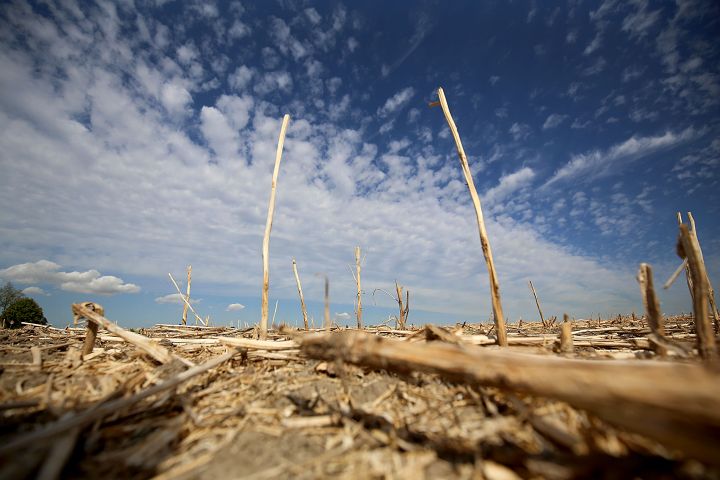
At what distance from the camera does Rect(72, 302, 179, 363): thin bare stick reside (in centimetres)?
425

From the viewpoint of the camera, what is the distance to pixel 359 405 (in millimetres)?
3090

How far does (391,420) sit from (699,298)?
3.67 meters

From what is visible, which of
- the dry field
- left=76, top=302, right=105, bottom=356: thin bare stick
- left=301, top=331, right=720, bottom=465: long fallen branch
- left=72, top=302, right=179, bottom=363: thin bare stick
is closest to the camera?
left=301, top=331, right=720, bottom=465: long fallen branch

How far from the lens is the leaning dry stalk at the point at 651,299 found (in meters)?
3.89

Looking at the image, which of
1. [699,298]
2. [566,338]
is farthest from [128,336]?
[699,298]

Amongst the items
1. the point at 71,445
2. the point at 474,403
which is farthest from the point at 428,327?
the point at 71,445

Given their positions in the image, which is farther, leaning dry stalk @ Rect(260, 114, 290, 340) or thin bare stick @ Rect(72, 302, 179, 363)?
leaning dry stalk @ Rect(260, 114, 290, 340)

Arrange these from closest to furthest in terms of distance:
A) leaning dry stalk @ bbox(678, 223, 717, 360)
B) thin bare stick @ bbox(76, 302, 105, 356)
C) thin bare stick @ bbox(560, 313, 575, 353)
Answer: leaning dry stalk @ bbox(678, 223, 717, 360) < thin bare stick @ bbox(560, 313, 575, 353) < thin bare stick @ bbox(76, 302, 105, 356)

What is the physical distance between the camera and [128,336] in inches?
176

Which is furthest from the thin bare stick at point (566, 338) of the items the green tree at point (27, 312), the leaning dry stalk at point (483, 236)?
the green tree at point (27, 312)

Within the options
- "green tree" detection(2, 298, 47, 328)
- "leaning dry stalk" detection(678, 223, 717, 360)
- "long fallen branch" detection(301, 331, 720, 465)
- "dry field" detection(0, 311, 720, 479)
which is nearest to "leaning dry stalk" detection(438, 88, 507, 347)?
"dry field" detection(0, 311, 720, 479)

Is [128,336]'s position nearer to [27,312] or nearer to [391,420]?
[391,420]

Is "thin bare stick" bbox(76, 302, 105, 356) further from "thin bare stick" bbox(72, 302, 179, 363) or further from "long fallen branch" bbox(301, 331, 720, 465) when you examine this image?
"long fallen branch" bbox(301, 331, 720, 465)

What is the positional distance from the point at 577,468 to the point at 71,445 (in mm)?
3124
